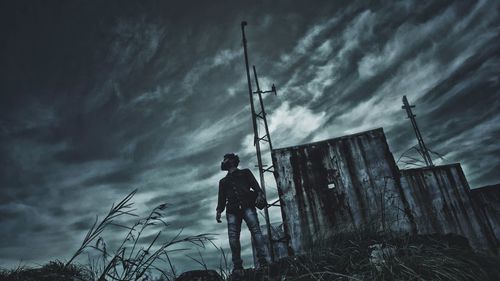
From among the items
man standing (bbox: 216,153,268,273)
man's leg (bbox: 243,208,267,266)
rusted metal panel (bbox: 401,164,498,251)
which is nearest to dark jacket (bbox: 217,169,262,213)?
man standing (bbox: 216,153,268,273)

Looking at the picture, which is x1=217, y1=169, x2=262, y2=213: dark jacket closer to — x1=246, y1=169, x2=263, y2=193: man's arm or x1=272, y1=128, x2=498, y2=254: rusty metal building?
x1=246, y1=169, x2=263, y2=193: man's arm

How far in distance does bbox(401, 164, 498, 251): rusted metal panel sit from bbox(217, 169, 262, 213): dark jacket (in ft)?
13.9

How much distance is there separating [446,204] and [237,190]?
5714 millimetres

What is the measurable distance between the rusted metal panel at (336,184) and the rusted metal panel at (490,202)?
9.05 feet

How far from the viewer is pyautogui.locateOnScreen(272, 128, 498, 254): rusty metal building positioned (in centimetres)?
657

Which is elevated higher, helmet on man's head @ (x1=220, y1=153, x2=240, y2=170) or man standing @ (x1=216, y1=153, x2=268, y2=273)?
helmet on man's head @ (x1=220, y1=153, x2=240, y2=170)

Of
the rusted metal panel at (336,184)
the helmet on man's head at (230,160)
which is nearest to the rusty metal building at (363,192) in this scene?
the rusted metal panel at (336,184)

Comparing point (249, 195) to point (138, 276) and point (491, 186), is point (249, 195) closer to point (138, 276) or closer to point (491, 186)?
point (138, 276)

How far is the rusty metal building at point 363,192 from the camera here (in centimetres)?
657

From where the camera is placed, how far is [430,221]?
702cm

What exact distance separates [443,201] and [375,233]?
5.28 m

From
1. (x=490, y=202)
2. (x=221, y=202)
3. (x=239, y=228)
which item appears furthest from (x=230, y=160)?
(x=490, y=202)

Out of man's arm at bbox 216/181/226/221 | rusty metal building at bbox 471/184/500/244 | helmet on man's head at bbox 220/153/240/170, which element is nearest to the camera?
man's arm at bbox 216/181/226/221

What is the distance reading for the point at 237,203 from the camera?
16.2 feet
